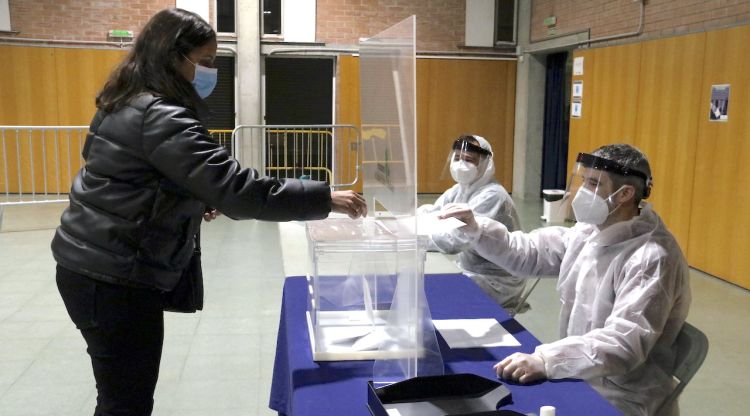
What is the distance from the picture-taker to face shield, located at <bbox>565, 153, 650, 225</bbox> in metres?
1.92

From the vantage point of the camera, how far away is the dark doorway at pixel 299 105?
9.54 metres

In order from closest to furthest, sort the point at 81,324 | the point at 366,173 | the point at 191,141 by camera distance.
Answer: the point at 191,141 → the point at 81,324 → the point at 366,173

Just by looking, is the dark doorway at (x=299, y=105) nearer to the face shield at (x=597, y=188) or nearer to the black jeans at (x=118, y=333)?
the face shield at (x=597, y=188)

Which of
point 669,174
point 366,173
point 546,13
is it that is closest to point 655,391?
point 366,173

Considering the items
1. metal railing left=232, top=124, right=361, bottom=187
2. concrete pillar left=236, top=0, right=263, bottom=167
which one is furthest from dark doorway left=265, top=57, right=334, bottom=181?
concrete pillar left=236, top=0, right=263, bottom=167

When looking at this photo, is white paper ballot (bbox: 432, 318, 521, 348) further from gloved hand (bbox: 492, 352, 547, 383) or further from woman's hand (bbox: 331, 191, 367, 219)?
woman's hand (bbox: 331, 191, 367, 219)

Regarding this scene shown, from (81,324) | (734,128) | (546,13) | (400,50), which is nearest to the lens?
(400,50)

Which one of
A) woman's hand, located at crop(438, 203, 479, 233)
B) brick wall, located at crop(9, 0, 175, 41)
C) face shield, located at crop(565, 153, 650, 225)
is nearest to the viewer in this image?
face shield, located at crop(565, 153, 650, 225)

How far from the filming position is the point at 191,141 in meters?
1.51

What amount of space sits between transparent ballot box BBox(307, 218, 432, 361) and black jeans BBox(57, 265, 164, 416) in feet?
1.39

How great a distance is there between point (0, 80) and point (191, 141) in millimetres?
8693

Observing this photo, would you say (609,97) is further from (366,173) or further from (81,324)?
(81,324)

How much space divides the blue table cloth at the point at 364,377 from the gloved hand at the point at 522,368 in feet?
0.06

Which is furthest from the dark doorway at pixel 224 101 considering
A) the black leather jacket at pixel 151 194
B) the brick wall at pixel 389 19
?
the black leather jacket at pixel 151 194
